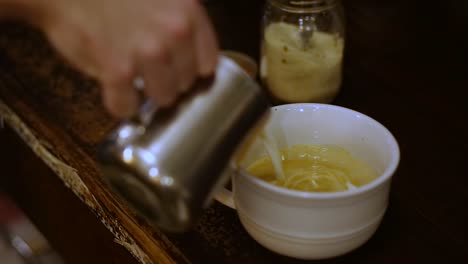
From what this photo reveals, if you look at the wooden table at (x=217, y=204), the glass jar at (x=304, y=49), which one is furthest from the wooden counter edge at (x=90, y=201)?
the glass jar at (x=304, y=49)

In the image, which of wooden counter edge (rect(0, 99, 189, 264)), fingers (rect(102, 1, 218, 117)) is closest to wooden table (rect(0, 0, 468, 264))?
wooden counter edge (rect(0, 99, 189, 264))

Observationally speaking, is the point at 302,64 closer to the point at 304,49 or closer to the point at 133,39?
the point at 304,49

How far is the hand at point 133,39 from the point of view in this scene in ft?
1.94

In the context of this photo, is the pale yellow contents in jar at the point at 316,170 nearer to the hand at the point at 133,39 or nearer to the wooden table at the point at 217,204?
the wooden table at the point at 217,204

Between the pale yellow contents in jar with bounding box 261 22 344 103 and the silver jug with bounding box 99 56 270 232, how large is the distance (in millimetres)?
539

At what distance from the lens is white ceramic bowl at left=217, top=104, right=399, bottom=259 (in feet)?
2.44

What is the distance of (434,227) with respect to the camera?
2.97 ft

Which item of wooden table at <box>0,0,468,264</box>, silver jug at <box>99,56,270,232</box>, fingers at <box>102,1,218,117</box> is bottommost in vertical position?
wooden table at <box>0,0,468,264</box>

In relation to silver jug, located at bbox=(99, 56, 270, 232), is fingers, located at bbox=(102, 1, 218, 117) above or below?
above

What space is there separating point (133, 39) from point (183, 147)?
0.14 meters

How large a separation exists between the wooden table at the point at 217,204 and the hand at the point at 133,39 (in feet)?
1.22

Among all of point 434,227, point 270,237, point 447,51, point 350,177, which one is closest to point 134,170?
point 270,237

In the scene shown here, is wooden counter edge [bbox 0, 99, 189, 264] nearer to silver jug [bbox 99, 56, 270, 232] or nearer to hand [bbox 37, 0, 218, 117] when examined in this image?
silver jug [bbox 99, 56, 270, 232]

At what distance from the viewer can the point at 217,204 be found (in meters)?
0.98
